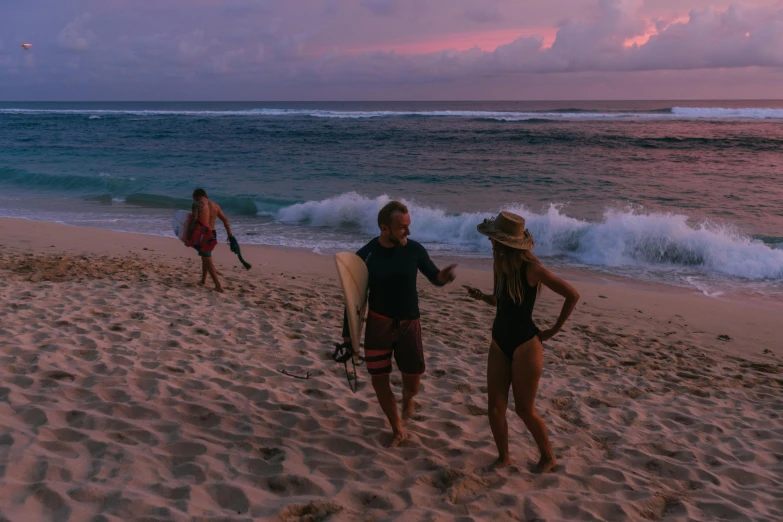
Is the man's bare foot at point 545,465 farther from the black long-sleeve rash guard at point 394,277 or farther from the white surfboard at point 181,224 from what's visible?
the white surfboard at point 181,224

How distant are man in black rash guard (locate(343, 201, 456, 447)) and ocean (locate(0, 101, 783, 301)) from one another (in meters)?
7.14

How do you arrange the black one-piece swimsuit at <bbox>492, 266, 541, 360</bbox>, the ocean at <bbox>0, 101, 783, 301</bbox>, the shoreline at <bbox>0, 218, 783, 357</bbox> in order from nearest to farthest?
the black one-piece swimsuit at <bbox>492, 266, 541, 360</bbox>, the shoreline at <bbox>0, 218, 783, 357</bbox>, the ocean at <bbox>0, 101, 783, 301</bbox>

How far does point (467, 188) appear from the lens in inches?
768

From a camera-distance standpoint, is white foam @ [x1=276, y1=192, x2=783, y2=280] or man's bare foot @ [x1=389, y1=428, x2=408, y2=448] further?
white foam @ [x1=276, y1=192, x2=783, y2=280]

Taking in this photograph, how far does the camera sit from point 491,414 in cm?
342

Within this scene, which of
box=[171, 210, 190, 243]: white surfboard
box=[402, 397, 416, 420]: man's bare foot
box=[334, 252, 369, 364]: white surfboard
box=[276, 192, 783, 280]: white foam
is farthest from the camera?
box=[276, 192, 783, 280]: white foam

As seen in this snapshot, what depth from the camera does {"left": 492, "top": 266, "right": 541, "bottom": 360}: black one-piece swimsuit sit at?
319 centimetres

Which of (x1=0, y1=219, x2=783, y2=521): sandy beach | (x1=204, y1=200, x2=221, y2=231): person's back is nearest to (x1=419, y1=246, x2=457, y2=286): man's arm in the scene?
(x1=0, y1=219, x2=783, y2=521): sandy beach

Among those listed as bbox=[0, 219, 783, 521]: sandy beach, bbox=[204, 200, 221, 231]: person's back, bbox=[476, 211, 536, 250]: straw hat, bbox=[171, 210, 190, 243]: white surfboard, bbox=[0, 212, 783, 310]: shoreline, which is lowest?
bbox=[0, 212, 783, 310]: shoreline

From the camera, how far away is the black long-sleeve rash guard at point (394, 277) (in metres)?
3.47

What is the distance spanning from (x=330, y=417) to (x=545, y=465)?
58.9 inches

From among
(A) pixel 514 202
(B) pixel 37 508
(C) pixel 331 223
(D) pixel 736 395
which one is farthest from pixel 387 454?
(A) pixel 514 202

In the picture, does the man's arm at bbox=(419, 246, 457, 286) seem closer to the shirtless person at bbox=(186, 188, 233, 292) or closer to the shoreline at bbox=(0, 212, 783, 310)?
the shirtless person at bbox=(186, 188, 233, 292)

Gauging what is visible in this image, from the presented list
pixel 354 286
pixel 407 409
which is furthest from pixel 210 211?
pixel 354 286
